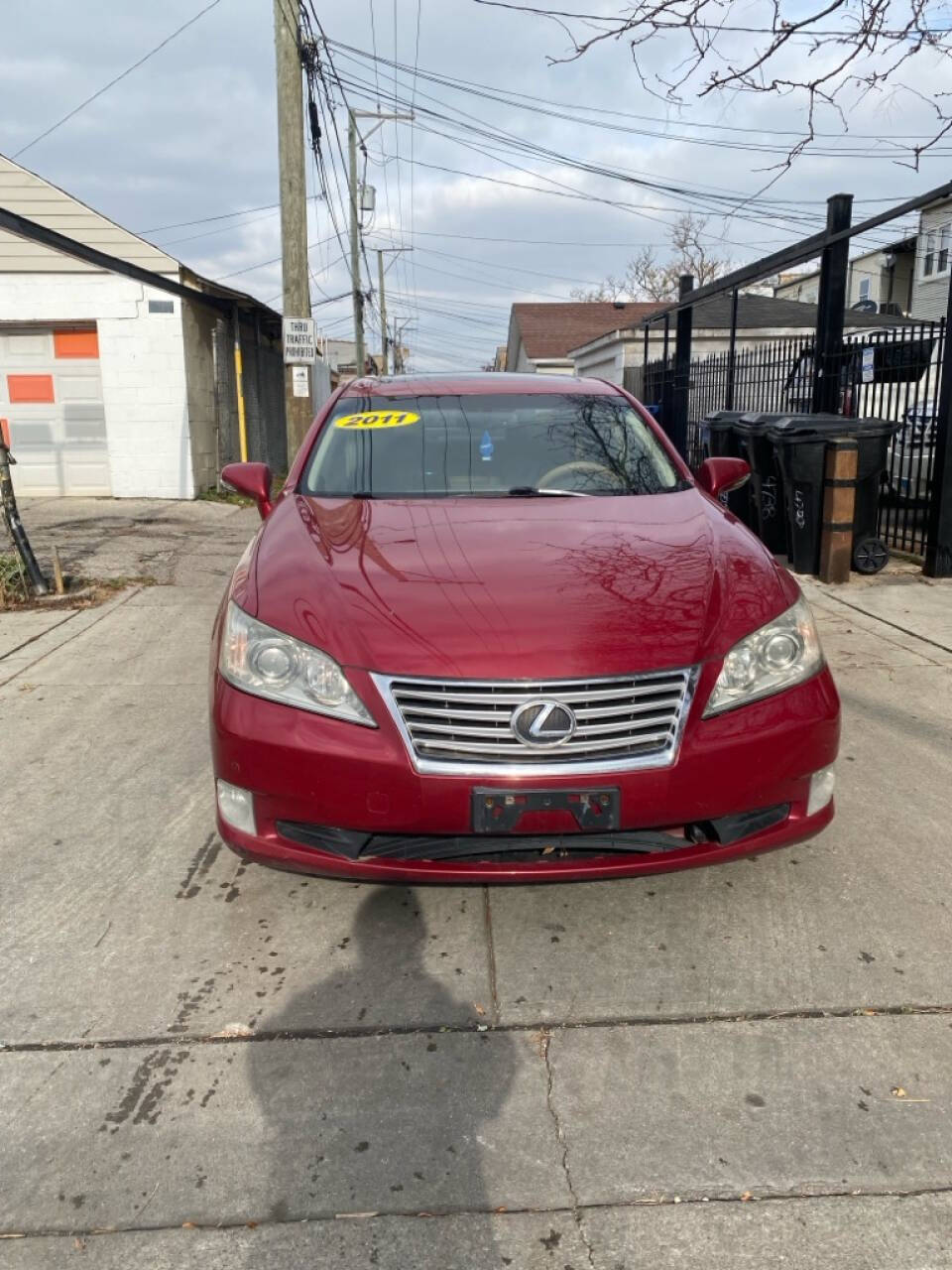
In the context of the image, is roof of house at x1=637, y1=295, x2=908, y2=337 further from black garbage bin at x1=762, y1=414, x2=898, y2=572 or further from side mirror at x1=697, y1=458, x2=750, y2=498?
side mirror at x1=697, y1=458, x2=750, y2=498

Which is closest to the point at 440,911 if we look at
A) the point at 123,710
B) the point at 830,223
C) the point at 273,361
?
the point at 123,710

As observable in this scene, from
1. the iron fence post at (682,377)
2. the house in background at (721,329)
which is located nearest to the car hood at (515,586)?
the iron fence post at (682,377)

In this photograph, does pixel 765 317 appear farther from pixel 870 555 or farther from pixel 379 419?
pixel 379 419

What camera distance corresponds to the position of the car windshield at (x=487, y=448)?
3.94 meters

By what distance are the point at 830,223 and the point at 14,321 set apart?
1016 centimetres

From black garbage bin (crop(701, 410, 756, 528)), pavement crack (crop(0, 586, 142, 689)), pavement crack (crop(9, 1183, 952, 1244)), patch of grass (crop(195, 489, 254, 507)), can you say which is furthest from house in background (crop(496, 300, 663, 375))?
pavement crack (crop(9, 1183, 952, 1244))

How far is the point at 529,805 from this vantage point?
2494 mm

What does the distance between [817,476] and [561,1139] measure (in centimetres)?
667

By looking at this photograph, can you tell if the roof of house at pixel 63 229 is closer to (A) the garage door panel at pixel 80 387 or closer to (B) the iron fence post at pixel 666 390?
(A) the garage door panel at pixel 80 387

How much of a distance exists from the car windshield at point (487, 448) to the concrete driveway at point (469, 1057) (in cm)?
149

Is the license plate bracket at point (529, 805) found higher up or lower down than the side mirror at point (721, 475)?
lower down

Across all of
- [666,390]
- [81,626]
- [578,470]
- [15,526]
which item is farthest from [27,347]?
[578,470]

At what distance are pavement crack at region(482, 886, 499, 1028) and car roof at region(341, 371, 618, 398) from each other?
2406 mm

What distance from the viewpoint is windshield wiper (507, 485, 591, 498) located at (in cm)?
380
